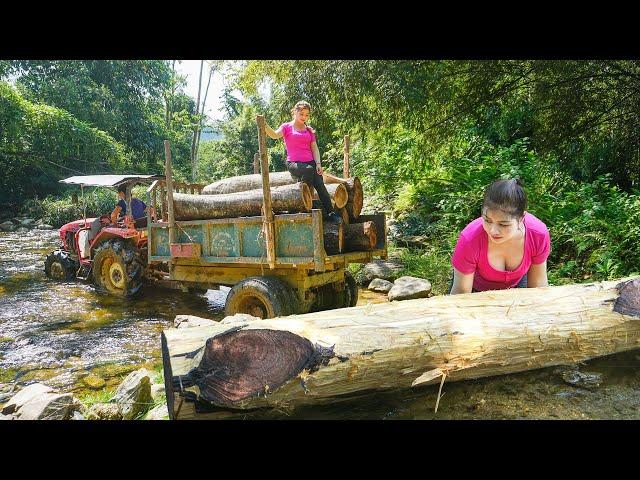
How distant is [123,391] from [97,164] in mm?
19399

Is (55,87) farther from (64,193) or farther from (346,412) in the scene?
(346,412)

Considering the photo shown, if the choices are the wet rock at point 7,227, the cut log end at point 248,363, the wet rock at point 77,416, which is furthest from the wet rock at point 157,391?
the wet rock at point 7,227

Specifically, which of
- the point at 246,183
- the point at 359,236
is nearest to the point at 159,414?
the point at 359,236

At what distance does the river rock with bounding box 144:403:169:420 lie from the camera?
280 centimetres

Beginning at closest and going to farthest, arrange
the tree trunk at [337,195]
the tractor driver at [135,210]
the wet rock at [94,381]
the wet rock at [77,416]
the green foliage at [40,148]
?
1. the wet rock at [77,416]
2. the wet rock at [94,381]
3. the tree trunk at [337,195]
4. the tractor driver at [135,210]
5. the green foliage at [40,148]

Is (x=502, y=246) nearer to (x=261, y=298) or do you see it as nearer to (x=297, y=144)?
(x=261, y=298)

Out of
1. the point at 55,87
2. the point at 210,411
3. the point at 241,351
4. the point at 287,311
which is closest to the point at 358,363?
the point at 241,351

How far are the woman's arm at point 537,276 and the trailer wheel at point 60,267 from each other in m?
8.48

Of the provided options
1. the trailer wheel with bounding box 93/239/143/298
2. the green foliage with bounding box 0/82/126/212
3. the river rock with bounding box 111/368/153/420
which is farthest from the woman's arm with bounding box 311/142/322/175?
the green foliage with bounding box 0/82/126/212

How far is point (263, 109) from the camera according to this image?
40.8ft

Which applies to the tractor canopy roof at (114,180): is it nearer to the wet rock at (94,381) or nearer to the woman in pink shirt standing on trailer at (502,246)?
the wet rock at (94,381)

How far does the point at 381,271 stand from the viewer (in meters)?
7.72

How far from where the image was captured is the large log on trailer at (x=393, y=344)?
1.98 m
